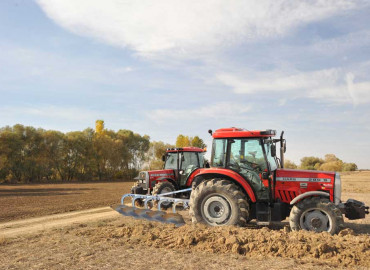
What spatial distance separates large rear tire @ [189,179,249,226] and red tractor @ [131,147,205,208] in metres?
4.34

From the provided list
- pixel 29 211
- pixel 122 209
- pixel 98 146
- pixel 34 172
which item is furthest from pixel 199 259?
pixel 98 146

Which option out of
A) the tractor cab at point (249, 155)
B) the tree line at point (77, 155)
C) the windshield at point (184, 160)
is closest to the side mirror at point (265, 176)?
the tractor cab at point (249, 155)

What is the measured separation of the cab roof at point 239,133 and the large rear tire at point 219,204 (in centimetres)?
118

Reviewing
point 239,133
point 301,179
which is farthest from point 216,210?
point 301,179

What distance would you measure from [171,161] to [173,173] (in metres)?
0.56

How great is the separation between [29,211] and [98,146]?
38.5 meters

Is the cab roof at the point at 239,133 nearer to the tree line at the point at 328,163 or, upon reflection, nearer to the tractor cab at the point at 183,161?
the tractor cab at the point at 183,161

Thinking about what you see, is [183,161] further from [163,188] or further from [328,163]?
[328,163]

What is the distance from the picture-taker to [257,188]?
25.3 ft

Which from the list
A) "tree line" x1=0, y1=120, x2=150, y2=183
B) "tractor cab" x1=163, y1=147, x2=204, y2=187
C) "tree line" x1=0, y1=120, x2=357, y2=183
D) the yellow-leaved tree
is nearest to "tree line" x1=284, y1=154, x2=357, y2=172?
"tree line" x1=0, y1=120, x2=357, y2=183

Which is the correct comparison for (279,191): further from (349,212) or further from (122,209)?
(122,209)

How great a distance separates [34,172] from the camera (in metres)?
42.3

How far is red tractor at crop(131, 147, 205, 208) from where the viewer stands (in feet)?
41.1

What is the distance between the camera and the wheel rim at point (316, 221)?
22.8ft
